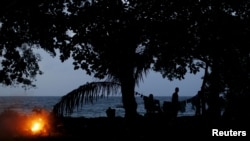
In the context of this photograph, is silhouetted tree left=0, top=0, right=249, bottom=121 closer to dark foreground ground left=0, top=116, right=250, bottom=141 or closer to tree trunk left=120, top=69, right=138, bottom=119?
tree trunk left=120, top=69, right=138, bottom=119

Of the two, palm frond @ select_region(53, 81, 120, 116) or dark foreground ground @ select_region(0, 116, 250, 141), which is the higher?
palm frond @ select_region(53, 81, 120, 116)

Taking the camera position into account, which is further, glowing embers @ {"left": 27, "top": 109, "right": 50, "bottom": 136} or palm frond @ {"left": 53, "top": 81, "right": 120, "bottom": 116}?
glowing embers @ {"left": 27, "top": 109, "right": 50, "bottom": 136}

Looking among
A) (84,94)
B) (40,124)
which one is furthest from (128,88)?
(40,124)

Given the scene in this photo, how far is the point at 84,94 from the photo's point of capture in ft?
44.4

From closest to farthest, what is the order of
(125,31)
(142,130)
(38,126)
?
(125,31) < (142,130) < (38,126)

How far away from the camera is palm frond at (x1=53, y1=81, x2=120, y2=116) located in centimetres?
1345

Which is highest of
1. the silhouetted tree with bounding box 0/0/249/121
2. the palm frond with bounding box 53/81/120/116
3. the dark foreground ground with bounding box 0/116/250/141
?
the silhouetted tree with bounding box 0/0/249/121

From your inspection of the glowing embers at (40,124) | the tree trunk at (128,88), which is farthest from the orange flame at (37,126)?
the tree trunk at (128,88)

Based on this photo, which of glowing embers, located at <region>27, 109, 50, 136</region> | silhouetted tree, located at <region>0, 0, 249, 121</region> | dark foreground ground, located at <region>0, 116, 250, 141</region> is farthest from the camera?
glowing embers, located at <region>27, 109, 50, 136</region>

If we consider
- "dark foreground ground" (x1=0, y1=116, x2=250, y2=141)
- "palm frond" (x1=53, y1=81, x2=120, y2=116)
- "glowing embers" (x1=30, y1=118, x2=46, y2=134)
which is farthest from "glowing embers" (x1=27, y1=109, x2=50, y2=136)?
"palm frond" (x1=53, y1=81, x2=120, y2=116)

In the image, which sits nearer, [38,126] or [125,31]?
[125,31]

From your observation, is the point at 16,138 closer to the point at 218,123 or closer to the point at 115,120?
the point at 115,120

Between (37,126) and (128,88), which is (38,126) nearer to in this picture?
(37,126)

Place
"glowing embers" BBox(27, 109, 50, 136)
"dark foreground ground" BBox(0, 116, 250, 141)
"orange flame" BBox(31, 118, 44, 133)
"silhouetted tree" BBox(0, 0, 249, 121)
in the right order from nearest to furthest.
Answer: "silhouetted tree" BBox(0, 0, 249, 121) → "dark foreground ground" BBox(0, 116, 250, 141) → "glowing embers" BBox(27, 109, 50, 136) → "orange flame" BBox(31, 118, 44, 133)
